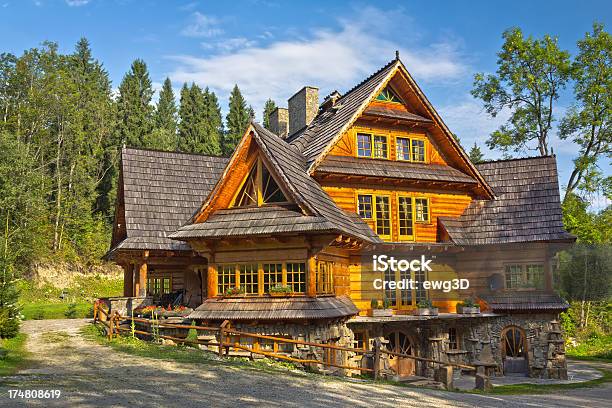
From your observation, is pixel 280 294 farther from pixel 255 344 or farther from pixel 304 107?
pixel 304 107

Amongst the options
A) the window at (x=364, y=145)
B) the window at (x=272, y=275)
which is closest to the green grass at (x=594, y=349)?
the window at (x=364, y=145)

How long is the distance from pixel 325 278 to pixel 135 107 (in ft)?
136

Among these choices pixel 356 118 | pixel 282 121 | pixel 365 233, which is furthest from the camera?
pixel 282 121

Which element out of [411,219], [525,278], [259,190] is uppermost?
[259,190]

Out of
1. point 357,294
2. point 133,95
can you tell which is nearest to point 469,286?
point 357,294

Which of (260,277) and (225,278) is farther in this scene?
(225,278)

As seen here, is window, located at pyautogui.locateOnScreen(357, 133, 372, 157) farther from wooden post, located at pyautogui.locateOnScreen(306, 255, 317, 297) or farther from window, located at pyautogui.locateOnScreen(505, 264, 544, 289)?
window, located at pyautogui.locateOnScreen(505, 264, 544, 289)

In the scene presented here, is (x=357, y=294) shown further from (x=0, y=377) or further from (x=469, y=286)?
(x=0, y=377)

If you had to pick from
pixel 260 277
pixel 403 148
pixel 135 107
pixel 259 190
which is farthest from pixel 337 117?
pixel 135 107

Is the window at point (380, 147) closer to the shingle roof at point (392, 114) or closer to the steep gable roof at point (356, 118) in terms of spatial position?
the shingle roof at point (392, 114)

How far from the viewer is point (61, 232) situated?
42.5 meters

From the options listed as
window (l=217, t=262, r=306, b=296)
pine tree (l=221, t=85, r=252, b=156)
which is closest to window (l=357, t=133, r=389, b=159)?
window (l=217, t=262, r=306, b=296)

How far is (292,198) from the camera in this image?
18203mm

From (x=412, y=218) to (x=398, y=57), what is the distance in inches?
264
